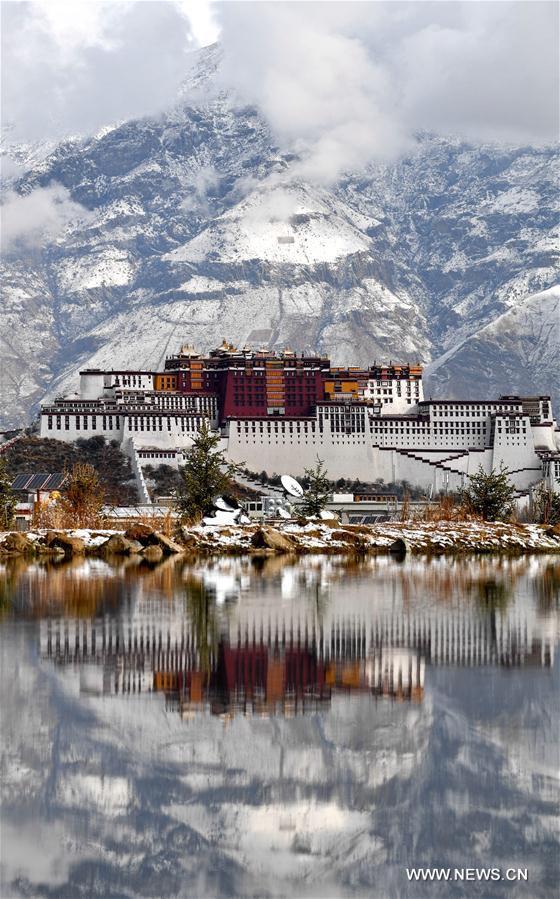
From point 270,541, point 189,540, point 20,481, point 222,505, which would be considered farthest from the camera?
point 20,481

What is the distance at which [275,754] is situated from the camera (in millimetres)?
25984

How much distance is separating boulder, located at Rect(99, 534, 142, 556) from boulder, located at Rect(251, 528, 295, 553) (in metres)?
6.12

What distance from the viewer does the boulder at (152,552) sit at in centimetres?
7500

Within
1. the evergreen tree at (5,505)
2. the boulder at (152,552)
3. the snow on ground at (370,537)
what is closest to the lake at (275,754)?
the boulder at (152,552)

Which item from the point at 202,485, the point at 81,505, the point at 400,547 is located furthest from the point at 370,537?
the point at 81,505

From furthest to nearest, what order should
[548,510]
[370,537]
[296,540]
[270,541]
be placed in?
[548,510] → [370,537] → [296,540] → [270,541]

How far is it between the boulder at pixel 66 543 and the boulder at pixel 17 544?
972 millimetres

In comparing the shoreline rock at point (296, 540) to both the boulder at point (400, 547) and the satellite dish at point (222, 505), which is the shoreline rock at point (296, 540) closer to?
the boulder at point (400, 547)

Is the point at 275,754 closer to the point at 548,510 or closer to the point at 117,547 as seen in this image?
the point at 117,547

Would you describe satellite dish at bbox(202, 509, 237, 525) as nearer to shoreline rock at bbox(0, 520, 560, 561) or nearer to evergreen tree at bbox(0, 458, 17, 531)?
shoreline rock at bbox(0, 520, 560, 561)

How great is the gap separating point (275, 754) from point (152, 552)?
2000 inches

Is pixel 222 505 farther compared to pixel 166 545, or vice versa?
pixel 222 505

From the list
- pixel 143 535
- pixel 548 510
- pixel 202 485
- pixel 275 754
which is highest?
pixel 202 485

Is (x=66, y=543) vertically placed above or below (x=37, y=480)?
below
